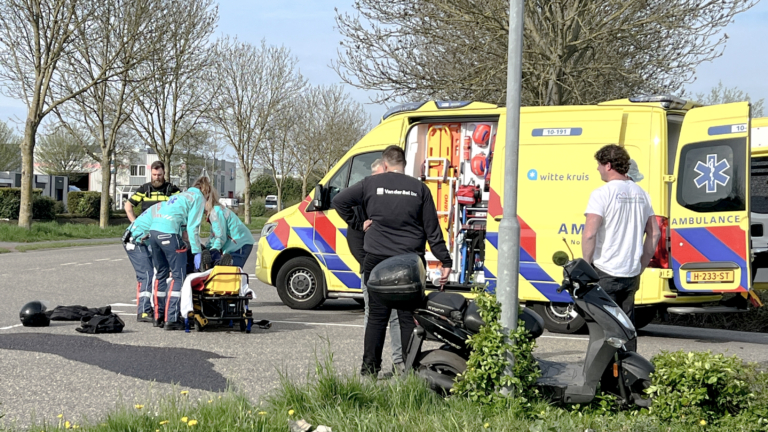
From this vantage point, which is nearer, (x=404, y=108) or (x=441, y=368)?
(x=441, y=368)

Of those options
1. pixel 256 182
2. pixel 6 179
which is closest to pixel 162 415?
pixel 6 179

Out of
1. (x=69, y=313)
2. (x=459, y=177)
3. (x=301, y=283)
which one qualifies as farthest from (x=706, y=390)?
(x=301, y=283)

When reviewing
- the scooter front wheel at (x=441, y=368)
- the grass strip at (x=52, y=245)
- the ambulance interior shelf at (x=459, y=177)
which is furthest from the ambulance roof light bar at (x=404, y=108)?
the grass strip at (x=52, y=245)

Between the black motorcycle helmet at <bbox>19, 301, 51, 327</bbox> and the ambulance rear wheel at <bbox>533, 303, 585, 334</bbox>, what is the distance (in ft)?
17.7

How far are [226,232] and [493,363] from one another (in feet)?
17.7

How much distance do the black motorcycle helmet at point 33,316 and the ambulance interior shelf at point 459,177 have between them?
177 inches

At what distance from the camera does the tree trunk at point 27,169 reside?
24078 millimetres

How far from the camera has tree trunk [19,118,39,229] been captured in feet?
79.0

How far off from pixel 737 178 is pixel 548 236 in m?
2.01

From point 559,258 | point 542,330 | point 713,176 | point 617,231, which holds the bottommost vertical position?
point 542,330

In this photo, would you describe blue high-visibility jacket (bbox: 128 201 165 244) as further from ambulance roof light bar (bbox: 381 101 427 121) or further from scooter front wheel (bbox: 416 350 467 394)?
scooter front wheel (bbox: 416 350 467 394)

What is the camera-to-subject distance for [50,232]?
1037 inches

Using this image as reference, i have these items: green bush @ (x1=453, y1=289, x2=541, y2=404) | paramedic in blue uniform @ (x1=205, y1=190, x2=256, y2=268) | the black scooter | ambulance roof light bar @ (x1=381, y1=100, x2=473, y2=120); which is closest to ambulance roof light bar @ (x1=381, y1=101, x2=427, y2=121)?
ambulance roof light bar @ (x1=381, y1=100, x2=473, y2=120)

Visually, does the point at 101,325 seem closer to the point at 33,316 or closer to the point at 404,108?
the point at 33,316
